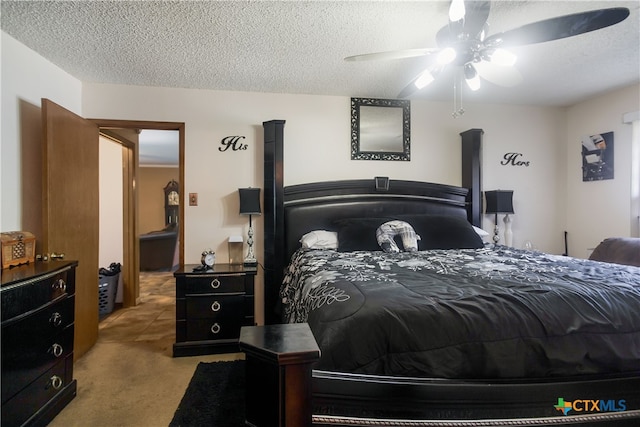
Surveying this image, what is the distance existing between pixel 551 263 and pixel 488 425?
1.50 metres

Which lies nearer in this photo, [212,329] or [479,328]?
[479,328]

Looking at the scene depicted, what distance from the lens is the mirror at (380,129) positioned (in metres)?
3.38

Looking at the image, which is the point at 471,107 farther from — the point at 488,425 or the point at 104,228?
the point at 104,228

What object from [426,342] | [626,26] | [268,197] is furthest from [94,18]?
[626,26]

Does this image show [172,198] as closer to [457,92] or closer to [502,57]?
[457,92]

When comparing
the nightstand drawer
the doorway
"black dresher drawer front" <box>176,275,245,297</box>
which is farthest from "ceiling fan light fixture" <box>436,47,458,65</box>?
the doorway

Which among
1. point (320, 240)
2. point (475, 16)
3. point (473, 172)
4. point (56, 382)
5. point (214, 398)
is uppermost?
point (475, 16)

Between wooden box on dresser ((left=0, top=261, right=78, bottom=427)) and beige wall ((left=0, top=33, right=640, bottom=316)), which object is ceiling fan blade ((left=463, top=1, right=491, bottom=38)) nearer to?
beige wall ((left=0, top=33, right=640, bottom=316))

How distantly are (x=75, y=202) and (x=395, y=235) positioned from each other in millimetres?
2669

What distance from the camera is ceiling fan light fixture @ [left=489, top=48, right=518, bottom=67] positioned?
1.76 m

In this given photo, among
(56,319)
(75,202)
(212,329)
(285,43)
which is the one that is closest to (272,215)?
(212,329)

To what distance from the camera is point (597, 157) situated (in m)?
3.41

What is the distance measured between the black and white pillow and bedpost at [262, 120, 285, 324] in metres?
0.99

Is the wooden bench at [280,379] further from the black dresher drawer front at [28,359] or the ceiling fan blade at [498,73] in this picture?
the ceiling fan blade at [498,73]
